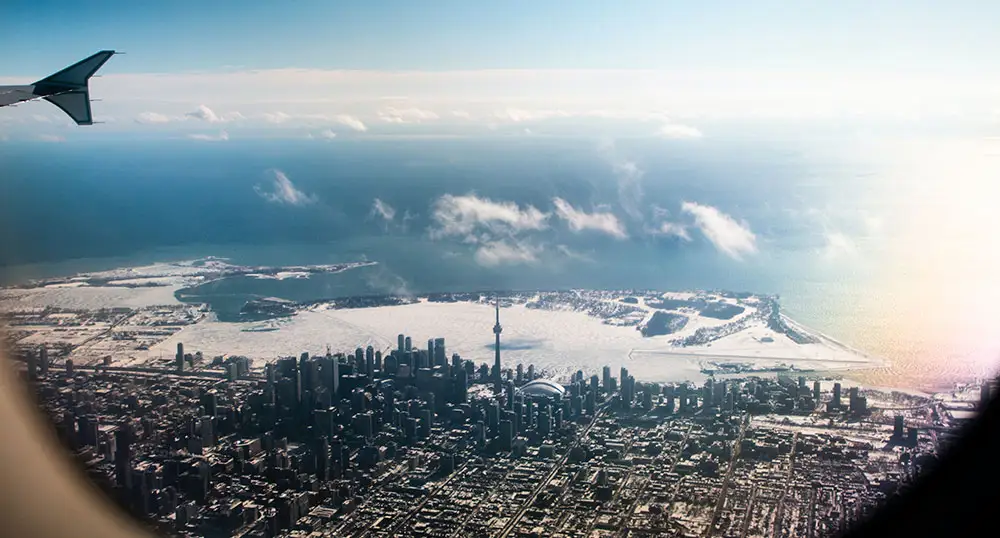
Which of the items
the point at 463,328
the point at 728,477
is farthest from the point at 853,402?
the point at 463,328

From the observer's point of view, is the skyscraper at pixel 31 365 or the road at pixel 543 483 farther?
the skyscraper at pixel 31 365

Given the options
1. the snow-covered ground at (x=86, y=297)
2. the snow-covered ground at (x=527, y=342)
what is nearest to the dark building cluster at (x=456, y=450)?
the snow-covered ground at (x=527, y=342)

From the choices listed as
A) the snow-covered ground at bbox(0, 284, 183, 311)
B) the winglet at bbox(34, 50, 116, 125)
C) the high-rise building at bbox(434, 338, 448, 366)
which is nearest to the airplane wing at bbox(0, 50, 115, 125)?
the winglet at bbox(34, 50, 116, 125)

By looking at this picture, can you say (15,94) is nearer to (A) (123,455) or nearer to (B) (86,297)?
(A) (123,455)

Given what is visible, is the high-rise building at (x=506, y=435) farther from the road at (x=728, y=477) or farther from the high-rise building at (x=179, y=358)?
the high-rise building at (x=179, y=358)

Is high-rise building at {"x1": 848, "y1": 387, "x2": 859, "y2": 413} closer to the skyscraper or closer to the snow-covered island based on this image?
the snow-covered island

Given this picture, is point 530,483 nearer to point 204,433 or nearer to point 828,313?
point 204,433
